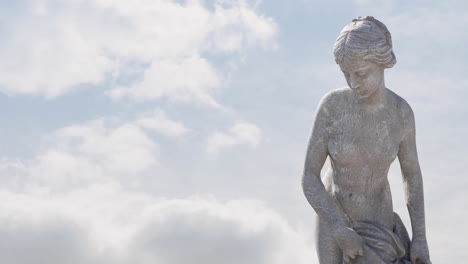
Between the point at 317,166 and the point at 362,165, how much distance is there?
20.6 inches

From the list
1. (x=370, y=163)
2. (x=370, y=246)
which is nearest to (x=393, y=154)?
(x=370, y=163)

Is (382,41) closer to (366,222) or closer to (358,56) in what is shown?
(358,56)

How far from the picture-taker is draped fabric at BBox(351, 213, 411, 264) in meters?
11.9

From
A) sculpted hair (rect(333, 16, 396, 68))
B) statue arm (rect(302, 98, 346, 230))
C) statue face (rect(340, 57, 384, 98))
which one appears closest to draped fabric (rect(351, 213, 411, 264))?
statue arm (rect(302, 98, 346, 230))

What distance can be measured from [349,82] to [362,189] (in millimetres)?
1256

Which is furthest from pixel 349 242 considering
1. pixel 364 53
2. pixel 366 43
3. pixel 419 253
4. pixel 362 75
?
pixel 366 43

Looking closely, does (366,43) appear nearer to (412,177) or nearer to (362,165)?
(362,165)

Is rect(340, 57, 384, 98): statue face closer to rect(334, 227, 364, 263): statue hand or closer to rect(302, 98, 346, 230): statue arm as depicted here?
rect(302, 98, 346, 230): statue arm

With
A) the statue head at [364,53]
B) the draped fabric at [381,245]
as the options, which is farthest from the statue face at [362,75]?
the draped fabric at [381,245]

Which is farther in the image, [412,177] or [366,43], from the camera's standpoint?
[412,177]

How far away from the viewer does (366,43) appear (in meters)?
11.7

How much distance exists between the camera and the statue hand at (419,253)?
12.0m

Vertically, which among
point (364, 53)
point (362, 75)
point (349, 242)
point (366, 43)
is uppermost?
point (366, 43)

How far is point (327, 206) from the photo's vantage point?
1198 centimetres
